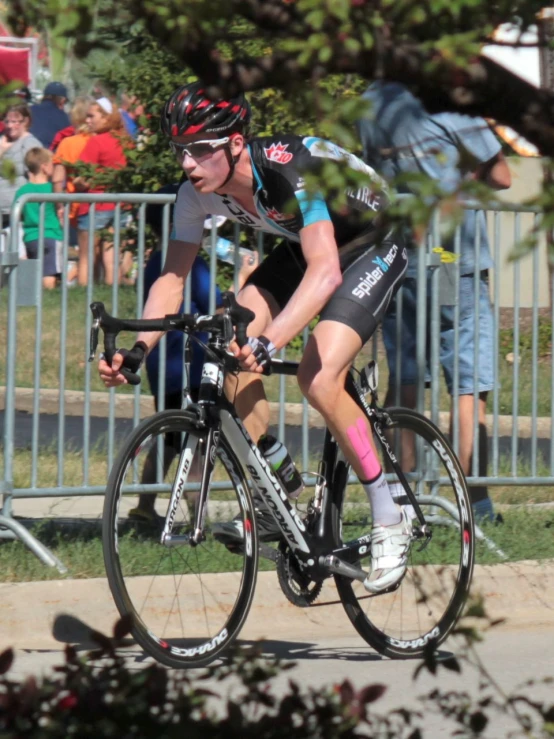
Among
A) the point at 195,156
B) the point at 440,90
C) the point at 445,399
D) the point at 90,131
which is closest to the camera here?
the point at 440,90

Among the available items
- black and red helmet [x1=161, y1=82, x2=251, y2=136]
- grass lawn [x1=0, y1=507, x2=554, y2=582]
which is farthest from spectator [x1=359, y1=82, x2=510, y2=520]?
black and red helmet [x1=161, y1=82, x2=251, y2=136]

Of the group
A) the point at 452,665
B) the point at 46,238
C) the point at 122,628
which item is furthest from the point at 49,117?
the point at 452,665

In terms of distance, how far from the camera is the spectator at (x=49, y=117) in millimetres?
17547

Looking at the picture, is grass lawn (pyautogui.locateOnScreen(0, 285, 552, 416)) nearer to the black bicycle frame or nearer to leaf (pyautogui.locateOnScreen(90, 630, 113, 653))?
the black bicycle frame

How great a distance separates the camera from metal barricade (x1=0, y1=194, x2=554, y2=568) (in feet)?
20.8

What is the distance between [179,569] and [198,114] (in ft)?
5.15

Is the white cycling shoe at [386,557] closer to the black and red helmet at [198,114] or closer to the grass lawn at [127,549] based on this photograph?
the grass lawn at [127,549]

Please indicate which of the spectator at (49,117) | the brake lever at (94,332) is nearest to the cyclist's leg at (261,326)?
the brake lever at (94,332)

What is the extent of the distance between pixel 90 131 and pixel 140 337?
10.2 metres

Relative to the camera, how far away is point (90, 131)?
15.0 metres

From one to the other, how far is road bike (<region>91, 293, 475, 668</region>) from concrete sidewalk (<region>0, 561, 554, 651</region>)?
0.79 ft

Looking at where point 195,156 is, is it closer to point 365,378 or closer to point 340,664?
→ point 365,378

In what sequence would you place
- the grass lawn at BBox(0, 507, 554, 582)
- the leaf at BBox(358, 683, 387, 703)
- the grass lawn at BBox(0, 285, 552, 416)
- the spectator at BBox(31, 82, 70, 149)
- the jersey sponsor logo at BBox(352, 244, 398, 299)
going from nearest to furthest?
1. the leaf at BBox(358, 683, 387, 703)
2. the jersey sponsor logo at BBox(352, 244, 398, 299)
3. the grass lawn at BBox(0, 507, 554, 582)
4. the grass lawn at BBox(0, 285, 552, 416)
5. the spectator at BBox(31, 82, 70, 149)

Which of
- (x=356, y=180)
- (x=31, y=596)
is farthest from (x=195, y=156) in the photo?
(x=356, y=180)
